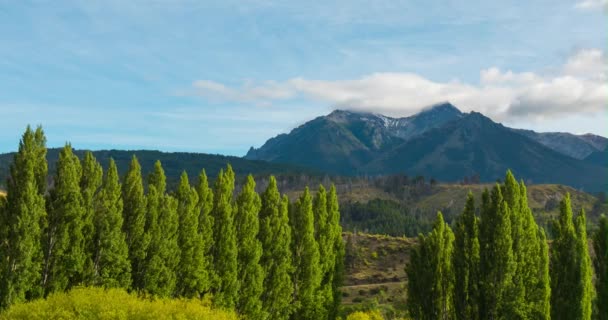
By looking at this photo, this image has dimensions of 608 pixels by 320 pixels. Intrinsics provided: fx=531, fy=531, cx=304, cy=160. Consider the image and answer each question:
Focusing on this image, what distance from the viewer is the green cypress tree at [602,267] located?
5144 centimetres

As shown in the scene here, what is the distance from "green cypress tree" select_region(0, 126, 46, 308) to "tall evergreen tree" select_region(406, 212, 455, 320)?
3841cm

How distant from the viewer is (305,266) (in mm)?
66875

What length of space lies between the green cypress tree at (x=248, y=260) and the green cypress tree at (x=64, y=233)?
17841mm

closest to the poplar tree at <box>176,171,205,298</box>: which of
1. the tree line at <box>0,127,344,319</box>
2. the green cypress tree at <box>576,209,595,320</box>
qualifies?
the tree line at <box>0,127,344,319</box>

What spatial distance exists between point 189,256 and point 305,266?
16.4 m

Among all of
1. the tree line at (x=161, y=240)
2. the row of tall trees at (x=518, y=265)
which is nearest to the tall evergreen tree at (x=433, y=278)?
the row of tall trees at (x=518, y=265)

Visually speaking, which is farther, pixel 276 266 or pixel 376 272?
pixel 376 272

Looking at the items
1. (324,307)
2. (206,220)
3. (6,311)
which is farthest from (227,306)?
(6,311)

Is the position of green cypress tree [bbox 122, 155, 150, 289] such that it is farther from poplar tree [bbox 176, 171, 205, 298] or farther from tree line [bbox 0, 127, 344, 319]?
poplar tree [bbox 176, 171, 205, 298]

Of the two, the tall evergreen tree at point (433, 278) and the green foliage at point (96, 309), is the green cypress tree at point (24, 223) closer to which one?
the green foliage at point (96, 309)

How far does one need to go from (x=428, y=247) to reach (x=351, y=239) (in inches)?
4642

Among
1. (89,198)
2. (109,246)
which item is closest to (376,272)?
(109,246)

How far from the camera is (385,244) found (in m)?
178

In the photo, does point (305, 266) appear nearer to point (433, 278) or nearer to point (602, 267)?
point (433, 278)
